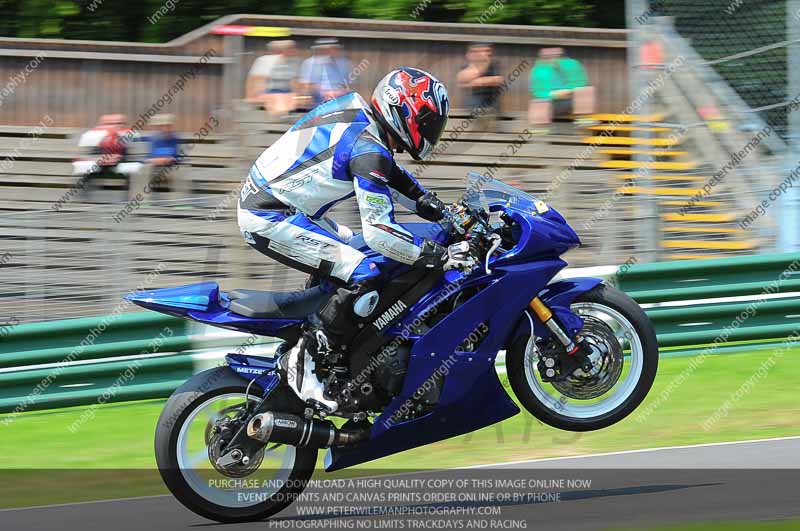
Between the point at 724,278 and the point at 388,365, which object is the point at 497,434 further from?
the point at 724,278

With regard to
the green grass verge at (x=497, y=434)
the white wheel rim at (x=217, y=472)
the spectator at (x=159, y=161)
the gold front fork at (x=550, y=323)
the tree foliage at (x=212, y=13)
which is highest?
the tree foliage at (x=212, y=13)

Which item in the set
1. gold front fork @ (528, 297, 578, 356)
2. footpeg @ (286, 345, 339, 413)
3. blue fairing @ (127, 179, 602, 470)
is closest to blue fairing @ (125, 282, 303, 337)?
blue fairing @ (127, 179, 602, 470)

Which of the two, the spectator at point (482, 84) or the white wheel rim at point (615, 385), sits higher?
the spectator at point (482, 84)

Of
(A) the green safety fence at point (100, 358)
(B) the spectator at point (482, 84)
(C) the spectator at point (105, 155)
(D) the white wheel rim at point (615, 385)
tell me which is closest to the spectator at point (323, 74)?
(B) the spectator at point (482, 84)

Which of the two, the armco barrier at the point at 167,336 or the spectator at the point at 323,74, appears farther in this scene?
the spectator at the point at 323,74

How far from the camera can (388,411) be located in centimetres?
637

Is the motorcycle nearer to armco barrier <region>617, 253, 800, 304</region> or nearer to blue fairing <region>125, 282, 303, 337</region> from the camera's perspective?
blue fairing <region>125, 282, 303, 337</region>

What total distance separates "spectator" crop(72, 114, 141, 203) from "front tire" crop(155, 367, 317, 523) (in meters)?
6.86

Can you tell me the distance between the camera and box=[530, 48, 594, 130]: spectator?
13836 millimetres

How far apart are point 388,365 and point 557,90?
8.23 m

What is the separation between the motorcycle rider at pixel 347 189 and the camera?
625 centimetres

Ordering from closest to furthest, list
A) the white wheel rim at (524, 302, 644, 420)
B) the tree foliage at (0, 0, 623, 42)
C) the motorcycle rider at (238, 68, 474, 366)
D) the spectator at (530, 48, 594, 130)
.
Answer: the motorcycle rider at (238, 68, 474, 366) < the white wheel rim at (524, 302, 644, 420) < the spectator at (530, 48, 594, 130) < the tree foliage at (0, 0, 623, 42)

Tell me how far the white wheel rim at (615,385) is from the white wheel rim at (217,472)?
1.37 meters

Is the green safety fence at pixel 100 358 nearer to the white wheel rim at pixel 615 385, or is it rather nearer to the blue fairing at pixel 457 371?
the blue fairing at pixel 457 371
